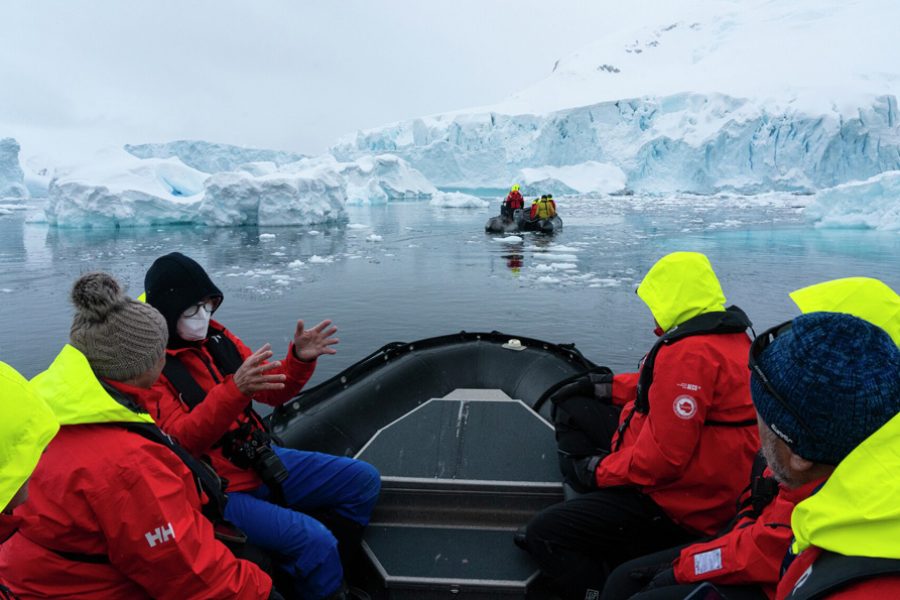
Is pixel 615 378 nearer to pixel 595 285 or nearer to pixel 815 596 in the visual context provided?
pixel 815 596

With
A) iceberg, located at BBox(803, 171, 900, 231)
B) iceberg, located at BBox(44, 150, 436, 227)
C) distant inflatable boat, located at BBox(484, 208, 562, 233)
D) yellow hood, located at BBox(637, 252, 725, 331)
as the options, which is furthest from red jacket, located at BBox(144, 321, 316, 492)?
iceberg, located at BBox(803, 171, 900, 231)

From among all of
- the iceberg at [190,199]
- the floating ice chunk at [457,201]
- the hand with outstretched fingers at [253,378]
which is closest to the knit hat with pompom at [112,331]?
the hand with outstretched fingers at [253,378]

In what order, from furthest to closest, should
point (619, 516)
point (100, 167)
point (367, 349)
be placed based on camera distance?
point (100, 167)
point (367, 349)
point (619, 516)

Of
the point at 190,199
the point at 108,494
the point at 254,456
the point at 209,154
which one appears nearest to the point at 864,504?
the point at 108,494

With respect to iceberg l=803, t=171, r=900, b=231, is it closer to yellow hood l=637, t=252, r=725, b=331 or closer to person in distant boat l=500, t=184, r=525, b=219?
person in distant boat l=500, t=184, r=525, b=219

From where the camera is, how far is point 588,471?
2004mm

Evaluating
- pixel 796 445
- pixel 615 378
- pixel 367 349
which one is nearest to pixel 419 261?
pixel 367 349

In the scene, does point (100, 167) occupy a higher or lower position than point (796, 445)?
higher

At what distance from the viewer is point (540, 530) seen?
6.25ft

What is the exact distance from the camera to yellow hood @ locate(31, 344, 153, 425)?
1098 millimetres

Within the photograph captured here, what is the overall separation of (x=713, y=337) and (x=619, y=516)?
2.24ft

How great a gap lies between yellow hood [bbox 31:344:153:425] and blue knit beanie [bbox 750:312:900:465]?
1.25 meters

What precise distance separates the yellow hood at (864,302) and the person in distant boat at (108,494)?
168 centimetres

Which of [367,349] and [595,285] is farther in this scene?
[595,285]
